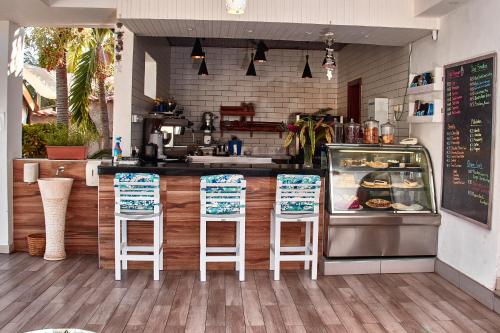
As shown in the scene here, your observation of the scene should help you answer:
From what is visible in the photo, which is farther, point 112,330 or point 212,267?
point 212,267

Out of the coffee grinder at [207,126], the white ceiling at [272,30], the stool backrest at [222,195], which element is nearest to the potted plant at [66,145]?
the white ceiling at [272,30]

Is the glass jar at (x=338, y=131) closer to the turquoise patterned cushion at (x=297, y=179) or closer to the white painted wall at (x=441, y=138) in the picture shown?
the white painted wall at (x=441, y=138)

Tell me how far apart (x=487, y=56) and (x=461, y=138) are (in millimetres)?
861

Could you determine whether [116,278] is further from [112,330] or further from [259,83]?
[259,83]

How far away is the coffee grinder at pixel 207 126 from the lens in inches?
375

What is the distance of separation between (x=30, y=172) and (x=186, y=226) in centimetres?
208

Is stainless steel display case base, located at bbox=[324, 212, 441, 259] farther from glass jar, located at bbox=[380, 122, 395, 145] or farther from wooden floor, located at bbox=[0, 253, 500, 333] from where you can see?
glass jar, located at bbox=[380, 122, 395, 145]

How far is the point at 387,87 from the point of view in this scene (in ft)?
23.9

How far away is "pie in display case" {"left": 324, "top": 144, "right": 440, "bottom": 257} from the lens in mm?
5539

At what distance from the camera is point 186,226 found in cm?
552

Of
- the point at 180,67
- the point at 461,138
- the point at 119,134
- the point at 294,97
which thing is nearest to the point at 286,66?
the point at 294,97

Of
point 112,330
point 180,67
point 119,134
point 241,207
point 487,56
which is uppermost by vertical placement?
point 180,67

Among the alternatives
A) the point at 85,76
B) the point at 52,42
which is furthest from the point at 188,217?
the point at 52,42

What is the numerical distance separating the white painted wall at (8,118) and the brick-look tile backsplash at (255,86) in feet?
12.2
